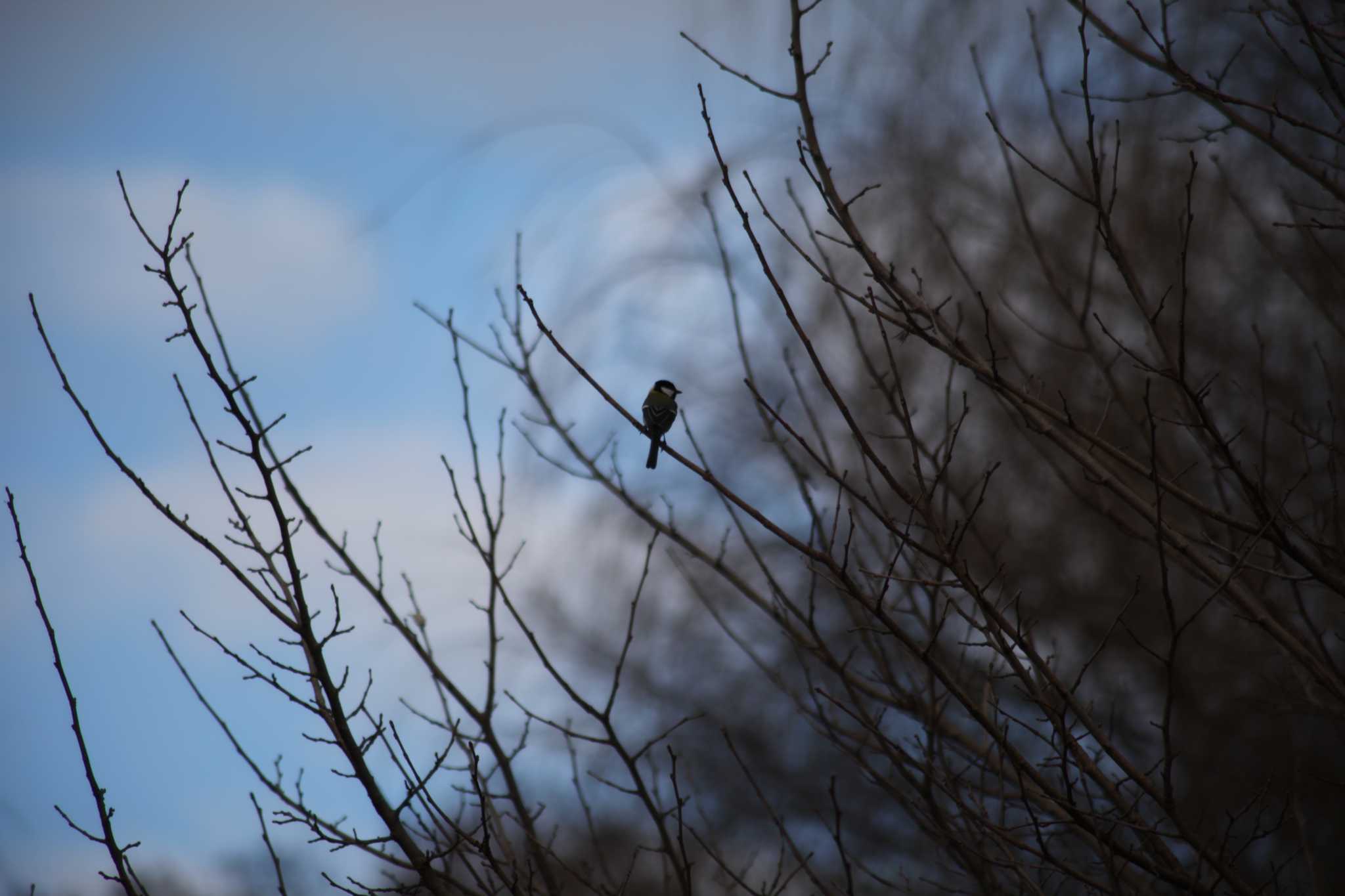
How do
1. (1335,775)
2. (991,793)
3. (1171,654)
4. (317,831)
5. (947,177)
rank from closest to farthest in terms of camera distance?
(1171,654)
(317,831)
(991,793)
(1335,775)
(947,177)

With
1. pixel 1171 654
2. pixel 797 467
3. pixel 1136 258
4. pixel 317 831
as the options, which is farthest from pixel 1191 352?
pixel 317 831

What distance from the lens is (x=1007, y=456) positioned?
623 cm

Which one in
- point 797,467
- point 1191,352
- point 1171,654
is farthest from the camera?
point 1191,352

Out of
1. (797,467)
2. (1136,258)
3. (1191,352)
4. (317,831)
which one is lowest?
(317,831)

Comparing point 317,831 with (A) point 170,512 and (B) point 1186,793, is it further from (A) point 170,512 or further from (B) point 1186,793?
(B) point 1186,793

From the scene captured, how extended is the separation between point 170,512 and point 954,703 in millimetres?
4299

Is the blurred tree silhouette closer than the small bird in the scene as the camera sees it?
Yes

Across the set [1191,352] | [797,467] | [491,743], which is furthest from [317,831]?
[1191,352]

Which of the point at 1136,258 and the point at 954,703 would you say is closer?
the point at 954,703

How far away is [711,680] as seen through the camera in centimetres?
704

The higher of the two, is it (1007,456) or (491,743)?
(1007,456)

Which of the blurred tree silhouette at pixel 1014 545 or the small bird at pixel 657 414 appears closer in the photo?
the blurred tree silhouette at pixel 1014 545

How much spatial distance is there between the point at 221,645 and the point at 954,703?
13.4 feet

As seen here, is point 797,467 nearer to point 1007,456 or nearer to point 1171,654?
point 1171,654
